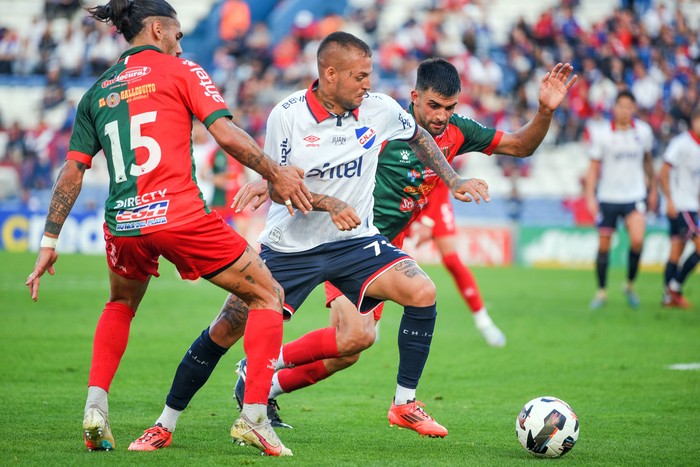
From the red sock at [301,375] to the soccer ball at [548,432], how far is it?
1.62 m

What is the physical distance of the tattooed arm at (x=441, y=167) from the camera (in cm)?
641

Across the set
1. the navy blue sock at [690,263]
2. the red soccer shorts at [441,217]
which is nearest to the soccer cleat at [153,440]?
Answer: the red soccer shorts at [441,217]

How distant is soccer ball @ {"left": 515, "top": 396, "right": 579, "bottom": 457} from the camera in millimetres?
5789

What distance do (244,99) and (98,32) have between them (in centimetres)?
510

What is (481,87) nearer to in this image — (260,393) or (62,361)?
(62,361)

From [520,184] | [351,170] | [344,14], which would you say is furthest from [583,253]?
[351,170]

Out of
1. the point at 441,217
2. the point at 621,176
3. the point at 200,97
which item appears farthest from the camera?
the point at 621,176

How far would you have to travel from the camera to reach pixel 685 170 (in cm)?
1512

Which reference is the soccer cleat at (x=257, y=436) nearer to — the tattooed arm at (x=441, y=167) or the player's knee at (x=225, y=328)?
the player's knee at (x=225, y=328)

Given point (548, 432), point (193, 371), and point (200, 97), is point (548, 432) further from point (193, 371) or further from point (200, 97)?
point (200, 97)

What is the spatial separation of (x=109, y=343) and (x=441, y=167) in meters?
2.44

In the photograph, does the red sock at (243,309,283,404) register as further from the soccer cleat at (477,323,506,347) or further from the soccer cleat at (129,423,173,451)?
the soccer cleat at (477,323,506,347)

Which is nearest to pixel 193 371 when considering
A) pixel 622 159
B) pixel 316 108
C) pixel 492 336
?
pixel 316 108

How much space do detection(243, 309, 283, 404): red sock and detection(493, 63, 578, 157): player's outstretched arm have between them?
2.45m
